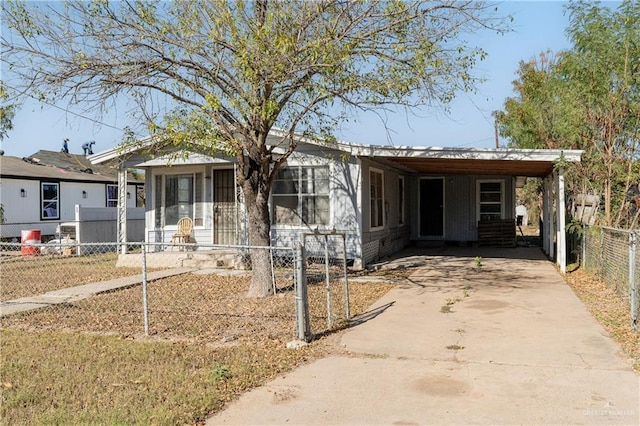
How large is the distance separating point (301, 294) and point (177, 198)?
387 inches

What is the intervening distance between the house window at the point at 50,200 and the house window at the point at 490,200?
1687 cm

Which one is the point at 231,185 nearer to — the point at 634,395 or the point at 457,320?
the point at 457,320

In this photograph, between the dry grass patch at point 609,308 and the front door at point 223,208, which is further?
the front door at point 223,208

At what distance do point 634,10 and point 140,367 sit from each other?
10.5 m

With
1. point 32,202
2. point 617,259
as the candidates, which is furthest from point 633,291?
point 32,202

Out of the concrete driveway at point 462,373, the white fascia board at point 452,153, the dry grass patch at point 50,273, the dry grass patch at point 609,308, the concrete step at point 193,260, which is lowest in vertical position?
the concrete driveway at point 462,373

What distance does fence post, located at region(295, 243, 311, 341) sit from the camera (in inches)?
240

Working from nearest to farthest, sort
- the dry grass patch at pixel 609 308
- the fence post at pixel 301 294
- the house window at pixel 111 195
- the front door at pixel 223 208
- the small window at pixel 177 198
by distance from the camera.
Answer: the dry grass patch at pixel 609 308, the fence post at pixel 301 294, the front door at pixel 223 208, the small window at pixel 177 198, the house window at pixel 111 195

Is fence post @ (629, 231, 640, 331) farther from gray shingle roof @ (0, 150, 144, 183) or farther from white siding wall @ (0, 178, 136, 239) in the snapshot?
white siding wall @ (0, 178, 136, 239)

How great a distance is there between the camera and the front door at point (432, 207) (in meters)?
19.2

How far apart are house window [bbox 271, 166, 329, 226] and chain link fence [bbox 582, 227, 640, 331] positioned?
589 centimetres

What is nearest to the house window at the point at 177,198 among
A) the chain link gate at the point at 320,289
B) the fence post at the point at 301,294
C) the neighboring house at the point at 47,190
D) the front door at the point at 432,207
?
the chain link gate at the point at 320,289

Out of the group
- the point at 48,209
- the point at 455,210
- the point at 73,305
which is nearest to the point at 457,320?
the point at 73,305

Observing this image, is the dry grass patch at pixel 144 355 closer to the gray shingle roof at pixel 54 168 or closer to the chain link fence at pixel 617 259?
the chain link fence at pixel 617 259
